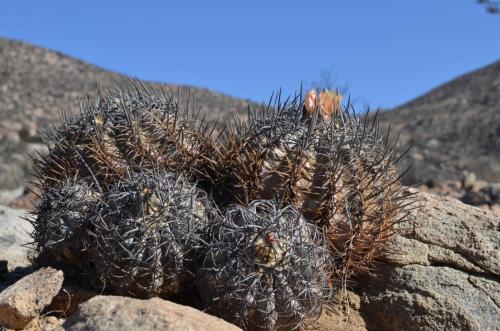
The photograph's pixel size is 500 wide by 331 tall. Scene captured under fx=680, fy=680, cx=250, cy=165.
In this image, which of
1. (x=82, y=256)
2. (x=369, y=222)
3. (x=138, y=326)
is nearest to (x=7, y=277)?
(x=82, y=256)

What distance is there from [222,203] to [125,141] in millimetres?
823

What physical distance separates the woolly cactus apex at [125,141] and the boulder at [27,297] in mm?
715

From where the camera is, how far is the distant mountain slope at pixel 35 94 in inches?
→ 781

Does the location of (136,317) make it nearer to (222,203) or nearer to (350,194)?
(222,203)

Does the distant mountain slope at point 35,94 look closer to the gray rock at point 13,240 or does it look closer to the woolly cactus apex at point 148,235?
the gray rock at point 13,240

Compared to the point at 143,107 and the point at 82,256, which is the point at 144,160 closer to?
the point at 143,107

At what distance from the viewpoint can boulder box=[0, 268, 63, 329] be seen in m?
4.28

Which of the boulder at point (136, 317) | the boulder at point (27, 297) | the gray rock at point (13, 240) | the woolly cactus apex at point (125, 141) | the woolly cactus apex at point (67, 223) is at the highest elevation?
the woolly cactus apex at point (125, 141)

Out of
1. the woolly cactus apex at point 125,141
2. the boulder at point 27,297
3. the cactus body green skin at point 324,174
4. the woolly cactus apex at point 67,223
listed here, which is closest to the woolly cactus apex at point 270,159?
the cactus body green skin at point 324,174

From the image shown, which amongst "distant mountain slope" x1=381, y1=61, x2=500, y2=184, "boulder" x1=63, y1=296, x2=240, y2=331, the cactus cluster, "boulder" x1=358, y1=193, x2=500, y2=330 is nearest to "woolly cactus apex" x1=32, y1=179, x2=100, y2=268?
the cactus cluster

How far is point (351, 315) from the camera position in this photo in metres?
4.95

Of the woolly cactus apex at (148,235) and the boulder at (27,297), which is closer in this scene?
the woolly cactus apex at (148,235)

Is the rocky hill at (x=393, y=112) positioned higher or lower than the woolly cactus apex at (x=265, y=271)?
higher

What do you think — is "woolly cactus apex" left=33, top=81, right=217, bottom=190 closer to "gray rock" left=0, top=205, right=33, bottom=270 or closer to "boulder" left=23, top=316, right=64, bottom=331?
"boulder" left=23, top=316, right=64, bottom=331
